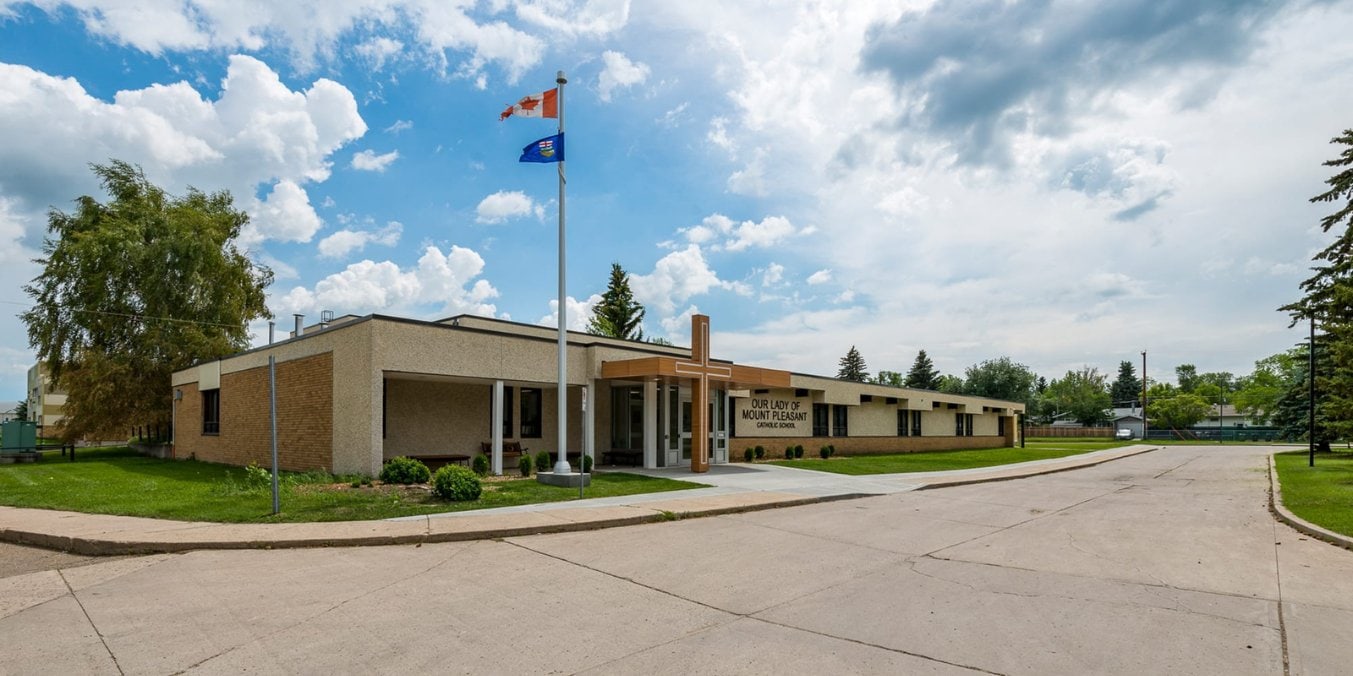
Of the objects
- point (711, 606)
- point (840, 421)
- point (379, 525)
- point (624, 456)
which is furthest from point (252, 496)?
point (840, 421)

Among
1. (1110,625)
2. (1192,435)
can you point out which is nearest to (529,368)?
(1110,625)

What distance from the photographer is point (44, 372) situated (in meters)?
36.8

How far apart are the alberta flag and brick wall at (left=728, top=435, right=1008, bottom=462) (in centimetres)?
1433

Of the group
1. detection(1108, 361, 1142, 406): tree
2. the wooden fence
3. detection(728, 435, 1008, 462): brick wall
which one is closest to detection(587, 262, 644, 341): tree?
detection(728, 435, 1008, 462): brick wall

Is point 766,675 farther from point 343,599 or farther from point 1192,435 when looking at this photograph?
point 1192,435

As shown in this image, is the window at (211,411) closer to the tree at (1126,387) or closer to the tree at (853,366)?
the tree at (853,366)

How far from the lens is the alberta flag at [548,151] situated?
706 inches

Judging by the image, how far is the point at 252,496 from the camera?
46.0 ft

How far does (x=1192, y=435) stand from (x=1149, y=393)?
88.4 ft

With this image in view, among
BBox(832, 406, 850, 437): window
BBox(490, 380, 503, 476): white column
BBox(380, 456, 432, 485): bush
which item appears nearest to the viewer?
BBox(380, 456, 432, 485): bush

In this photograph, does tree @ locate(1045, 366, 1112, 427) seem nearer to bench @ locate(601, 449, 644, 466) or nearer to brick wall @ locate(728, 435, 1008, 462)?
brick wall @ locate(728, 435, 1008, 462)

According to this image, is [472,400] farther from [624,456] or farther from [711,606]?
[711,606]

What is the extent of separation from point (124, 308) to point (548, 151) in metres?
28.1

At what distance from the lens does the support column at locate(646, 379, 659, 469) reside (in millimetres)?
24078
